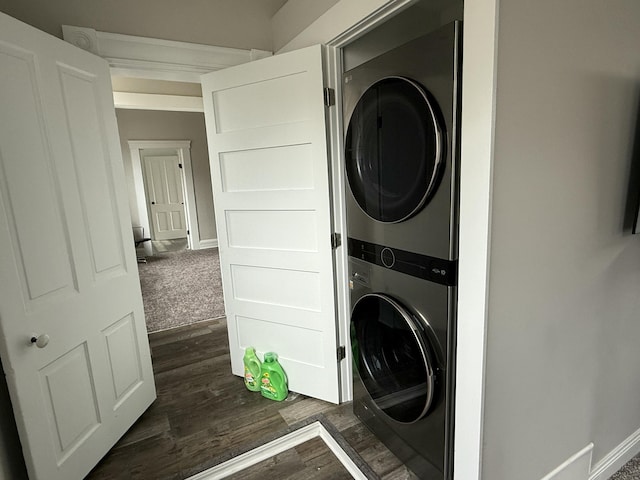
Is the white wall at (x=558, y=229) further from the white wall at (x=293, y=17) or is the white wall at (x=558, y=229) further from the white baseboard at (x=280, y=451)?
the white wall at (x=293, y=17)

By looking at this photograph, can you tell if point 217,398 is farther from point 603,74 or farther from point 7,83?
point 603,74

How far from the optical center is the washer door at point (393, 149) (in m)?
1.20

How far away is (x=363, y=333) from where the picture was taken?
1.77m

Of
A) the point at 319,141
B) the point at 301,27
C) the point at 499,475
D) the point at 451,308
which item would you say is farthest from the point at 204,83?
the point at 499,475

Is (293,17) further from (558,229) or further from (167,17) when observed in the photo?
(558,229)

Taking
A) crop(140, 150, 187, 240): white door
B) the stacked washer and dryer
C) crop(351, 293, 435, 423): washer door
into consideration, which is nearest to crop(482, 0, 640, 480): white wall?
the stacked washer and dryer

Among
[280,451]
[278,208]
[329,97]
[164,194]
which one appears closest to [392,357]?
[280,451]

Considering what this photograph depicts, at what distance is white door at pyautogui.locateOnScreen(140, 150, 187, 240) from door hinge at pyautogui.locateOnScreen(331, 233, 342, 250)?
19.1 feet

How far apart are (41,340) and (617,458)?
8.46 feet

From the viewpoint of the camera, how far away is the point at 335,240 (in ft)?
6.29

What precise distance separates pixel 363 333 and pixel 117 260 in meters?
1.37

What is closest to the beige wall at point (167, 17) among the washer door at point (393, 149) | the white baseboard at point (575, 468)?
the washer door at point (393, 149)

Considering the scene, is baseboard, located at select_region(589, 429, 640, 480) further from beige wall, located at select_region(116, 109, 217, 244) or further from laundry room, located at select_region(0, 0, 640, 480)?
beige wall, located at select_region(116, 109, 217, 244)

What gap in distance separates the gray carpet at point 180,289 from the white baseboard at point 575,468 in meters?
2.92
